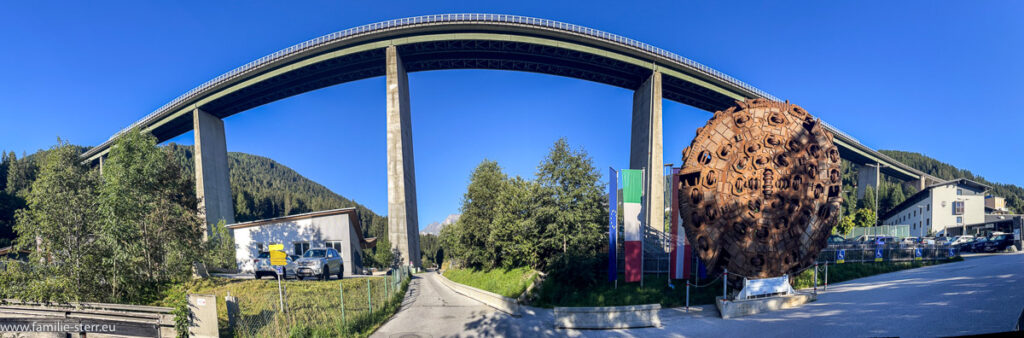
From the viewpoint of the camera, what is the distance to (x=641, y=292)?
19.4 m

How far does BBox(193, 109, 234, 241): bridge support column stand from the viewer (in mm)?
58500

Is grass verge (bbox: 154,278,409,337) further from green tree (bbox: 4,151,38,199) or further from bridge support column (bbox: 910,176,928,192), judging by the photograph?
bridge support column (bbox: 910,176,928,192)

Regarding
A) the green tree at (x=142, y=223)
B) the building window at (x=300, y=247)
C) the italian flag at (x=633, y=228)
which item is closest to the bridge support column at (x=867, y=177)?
the italian flag at (x=633, y=228)

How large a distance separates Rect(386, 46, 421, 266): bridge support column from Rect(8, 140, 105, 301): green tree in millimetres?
30384

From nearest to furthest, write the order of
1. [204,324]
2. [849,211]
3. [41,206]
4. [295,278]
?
[204,324] < [41,206] < [295,278] < [849,211]

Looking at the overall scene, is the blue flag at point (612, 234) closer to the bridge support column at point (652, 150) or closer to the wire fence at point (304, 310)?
the wire fence at point (304, 310)

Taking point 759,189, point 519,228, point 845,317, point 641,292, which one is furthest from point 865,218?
point 845,317

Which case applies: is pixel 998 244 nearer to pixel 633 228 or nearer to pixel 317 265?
pixel 633 228

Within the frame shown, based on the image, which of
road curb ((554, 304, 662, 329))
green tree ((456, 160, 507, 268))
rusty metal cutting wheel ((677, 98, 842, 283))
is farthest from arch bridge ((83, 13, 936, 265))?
road curb ((554, 304, 662, 329))

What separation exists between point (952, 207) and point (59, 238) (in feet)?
352

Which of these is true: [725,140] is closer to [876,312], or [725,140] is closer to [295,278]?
[876,312]

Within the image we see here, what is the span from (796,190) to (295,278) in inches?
992

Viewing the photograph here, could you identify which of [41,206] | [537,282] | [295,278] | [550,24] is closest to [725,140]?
[537,282]

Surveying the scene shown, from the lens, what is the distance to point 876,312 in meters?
13.2
